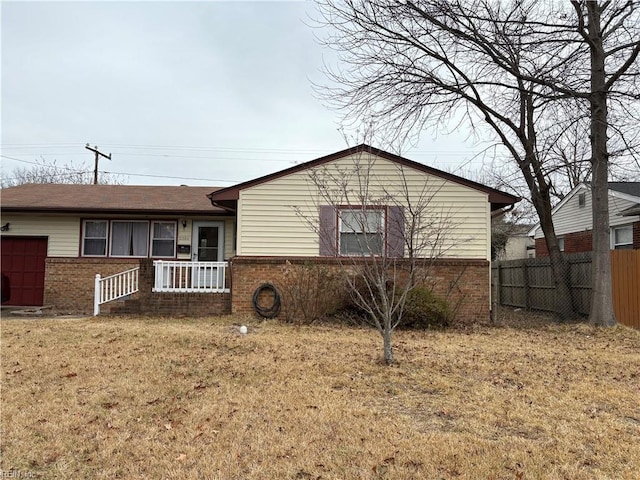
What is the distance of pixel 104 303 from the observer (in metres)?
12.3

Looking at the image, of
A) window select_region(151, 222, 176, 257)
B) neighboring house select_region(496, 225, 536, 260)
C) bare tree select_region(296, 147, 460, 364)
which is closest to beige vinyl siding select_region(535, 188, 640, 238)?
bare tree select_region(296, 147, 460, 364)

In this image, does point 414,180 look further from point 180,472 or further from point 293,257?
point 180,472

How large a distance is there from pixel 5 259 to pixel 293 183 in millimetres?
9771

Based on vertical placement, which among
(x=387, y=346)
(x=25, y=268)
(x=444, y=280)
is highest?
(x=25, y=268)

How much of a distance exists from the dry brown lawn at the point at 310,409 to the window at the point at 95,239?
6253mm

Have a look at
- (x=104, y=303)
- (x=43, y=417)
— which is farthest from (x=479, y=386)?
(x=104, y=303)

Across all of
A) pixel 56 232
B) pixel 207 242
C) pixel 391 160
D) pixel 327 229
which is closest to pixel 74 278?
pixel 56 232

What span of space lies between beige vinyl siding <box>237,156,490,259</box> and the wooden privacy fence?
1.55 meters

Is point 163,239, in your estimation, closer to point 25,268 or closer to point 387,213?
point 25,268

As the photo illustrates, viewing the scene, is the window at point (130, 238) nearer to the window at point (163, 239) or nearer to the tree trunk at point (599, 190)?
the window at point (163, 239)

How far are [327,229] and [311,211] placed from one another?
24.1 inches

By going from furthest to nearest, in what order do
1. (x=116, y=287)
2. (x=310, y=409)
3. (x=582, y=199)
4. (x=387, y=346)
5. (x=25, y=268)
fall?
(x=582, y=199)
(x=25, y=268)
(x=116, y=287)
(x=387, y=346)
(x=310, y=409)

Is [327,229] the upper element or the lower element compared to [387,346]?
upper

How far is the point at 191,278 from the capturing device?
12.0 m
